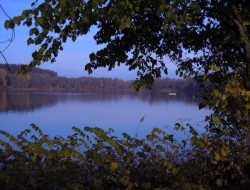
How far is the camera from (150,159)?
5723 mm

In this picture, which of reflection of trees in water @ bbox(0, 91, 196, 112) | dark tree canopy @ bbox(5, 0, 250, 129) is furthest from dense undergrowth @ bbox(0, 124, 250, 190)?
reflection of trees in water @ bbox(0, 91, 196, 112)

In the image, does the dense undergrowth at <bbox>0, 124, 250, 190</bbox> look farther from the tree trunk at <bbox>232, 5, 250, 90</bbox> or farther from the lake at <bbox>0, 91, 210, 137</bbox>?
the lake at <bbox>0, 91, 210, 137</bbox>

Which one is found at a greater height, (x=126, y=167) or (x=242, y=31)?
(x=242, y=31)

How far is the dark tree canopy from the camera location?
193 inches

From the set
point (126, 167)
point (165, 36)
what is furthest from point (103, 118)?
point (126, 167)

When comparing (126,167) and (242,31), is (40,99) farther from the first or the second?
(126,167)

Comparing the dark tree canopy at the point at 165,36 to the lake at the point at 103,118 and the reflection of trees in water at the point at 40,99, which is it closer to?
the lake at the point at 103,118

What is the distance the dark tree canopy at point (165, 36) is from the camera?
4891mm

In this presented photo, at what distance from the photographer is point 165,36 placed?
25.0 ft

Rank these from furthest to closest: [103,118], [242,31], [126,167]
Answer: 1. [103,118]
2. [242,31]
3. [126,167]

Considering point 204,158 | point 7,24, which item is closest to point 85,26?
point 7,24

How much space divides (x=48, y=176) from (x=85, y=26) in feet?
6.35

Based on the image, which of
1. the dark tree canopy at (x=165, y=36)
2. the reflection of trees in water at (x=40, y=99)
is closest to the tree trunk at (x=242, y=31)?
the dark tree canopy at (x=165, y=36)

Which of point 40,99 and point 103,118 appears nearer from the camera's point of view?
point 103,118
